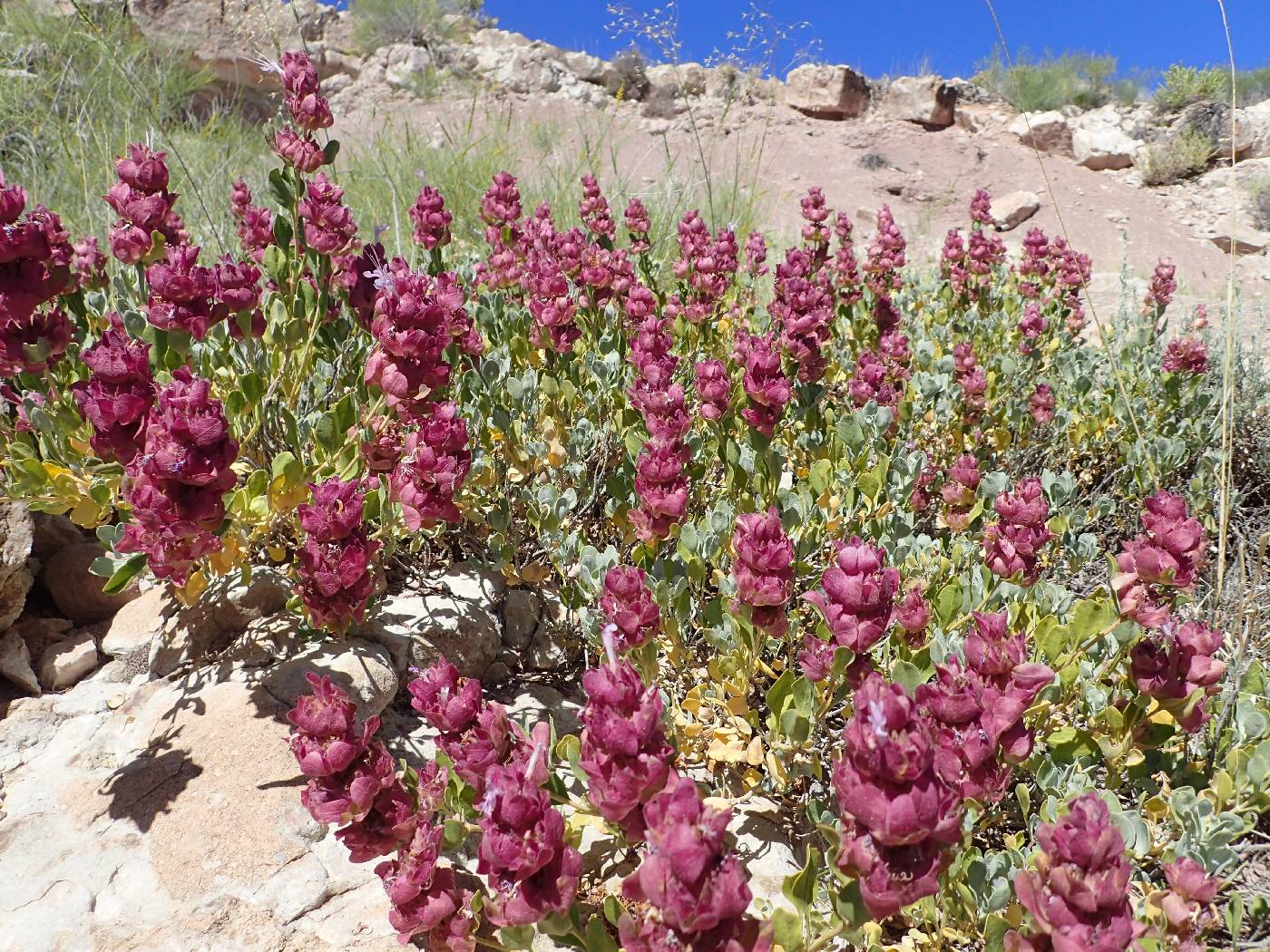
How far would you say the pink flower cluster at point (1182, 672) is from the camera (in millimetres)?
1422

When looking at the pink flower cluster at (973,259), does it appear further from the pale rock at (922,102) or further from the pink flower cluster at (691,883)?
the pale rock at (922,102)

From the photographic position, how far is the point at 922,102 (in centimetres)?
1688

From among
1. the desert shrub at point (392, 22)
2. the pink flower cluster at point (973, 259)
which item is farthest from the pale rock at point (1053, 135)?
the desert shrub at point (392, 22)

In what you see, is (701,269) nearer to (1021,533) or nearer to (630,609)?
(1021,533)

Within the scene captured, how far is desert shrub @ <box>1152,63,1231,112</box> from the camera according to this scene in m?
16.4

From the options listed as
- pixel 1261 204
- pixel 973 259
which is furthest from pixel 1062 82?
Result: pixel 973 259

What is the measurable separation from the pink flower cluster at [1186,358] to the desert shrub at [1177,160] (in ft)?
43.0

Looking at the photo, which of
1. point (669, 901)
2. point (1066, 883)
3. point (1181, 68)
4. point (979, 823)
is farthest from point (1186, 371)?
point (1181, 68)

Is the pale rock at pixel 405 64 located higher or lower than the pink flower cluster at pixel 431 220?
higher

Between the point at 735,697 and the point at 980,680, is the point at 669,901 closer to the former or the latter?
the point at 980,680

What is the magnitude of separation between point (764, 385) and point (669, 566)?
54cm

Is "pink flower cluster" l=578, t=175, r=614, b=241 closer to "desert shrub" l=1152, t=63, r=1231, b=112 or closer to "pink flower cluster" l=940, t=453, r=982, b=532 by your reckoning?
Answer: "pink flower cluster" l=940, t=453, r=982, b=532

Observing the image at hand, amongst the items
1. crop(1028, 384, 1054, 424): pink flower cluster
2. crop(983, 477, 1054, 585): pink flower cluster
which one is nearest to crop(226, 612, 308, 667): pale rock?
crop(983, 477, 1054, 585): pink flower cluster

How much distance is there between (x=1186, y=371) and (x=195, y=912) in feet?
12.4
